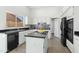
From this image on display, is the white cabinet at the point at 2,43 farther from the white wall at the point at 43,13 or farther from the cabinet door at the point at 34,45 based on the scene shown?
the white wall at the point at 43,13

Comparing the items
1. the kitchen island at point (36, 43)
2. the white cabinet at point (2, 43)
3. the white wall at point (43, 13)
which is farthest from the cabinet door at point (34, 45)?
the white wall at point (43, 13)

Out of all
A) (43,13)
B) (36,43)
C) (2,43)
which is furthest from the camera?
(43,13)

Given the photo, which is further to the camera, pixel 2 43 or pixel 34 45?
pixel 2 43

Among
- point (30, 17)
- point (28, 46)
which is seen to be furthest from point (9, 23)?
point (30, 17)

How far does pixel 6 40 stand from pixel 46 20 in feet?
21.2

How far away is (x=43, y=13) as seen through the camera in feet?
34.0

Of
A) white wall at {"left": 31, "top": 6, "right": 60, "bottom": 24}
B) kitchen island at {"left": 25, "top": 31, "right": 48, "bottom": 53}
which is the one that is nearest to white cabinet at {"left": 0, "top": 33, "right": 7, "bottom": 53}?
kitchen island at {"left": 25, "top": 31, "right": 48, "bottom": 53}

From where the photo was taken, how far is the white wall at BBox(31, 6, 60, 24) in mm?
10320

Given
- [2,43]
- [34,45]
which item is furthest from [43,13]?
[34,45]

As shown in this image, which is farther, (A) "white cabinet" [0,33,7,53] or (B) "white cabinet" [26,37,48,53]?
(A) "white cabinet" [0,33,7,53]

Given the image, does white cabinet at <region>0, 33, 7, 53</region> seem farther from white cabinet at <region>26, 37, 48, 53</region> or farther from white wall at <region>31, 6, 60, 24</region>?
white wall at <region>31, 6, 60, 24</region>

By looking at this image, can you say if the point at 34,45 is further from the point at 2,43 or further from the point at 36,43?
the point at 2,43

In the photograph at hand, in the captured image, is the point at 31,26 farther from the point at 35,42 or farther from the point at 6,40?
the point at 35,42

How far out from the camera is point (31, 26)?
9.98 m
